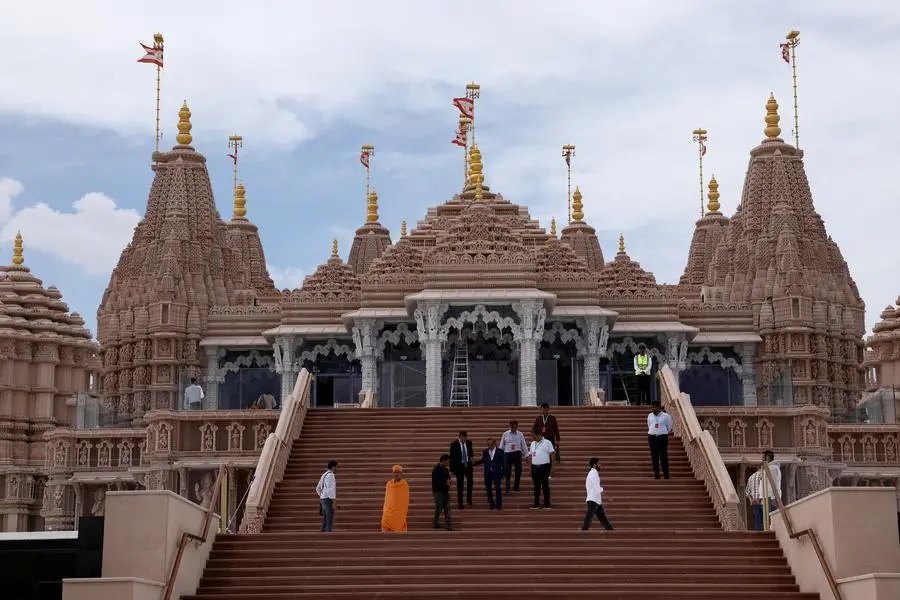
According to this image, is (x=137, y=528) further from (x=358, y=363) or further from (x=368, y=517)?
(x=358, y=363)

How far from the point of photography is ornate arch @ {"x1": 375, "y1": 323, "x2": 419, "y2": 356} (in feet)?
161

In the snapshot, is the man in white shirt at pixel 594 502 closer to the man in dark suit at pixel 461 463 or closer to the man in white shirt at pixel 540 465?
the man in white shirt at pixel 540 465

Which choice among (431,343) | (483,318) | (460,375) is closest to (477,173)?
(460,375)

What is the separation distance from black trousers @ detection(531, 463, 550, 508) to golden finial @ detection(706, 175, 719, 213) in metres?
50.1

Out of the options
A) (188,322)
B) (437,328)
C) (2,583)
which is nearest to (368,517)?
(2,583)

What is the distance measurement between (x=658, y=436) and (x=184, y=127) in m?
36.3

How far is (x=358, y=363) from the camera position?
52781 millimetres

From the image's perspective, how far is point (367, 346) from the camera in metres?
48.7

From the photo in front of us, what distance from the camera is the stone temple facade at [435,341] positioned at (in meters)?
43.3

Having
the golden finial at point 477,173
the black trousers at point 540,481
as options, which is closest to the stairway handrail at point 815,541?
the black trousers at point 540,481

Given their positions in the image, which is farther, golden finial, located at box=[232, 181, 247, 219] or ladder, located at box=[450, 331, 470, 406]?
golden finial, located at box=[232, 181, 247, 219]

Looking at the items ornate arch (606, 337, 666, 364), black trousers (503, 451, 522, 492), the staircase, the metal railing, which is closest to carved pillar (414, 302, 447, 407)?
ornate arch (606, 337, 666, 364)

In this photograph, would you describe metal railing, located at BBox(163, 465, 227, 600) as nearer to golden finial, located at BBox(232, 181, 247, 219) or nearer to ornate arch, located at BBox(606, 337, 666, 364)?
ornate arch, located at BBox(606, 337, 666, 364)

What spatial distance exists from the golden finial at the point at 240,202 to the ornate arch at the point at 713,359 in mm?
27324
